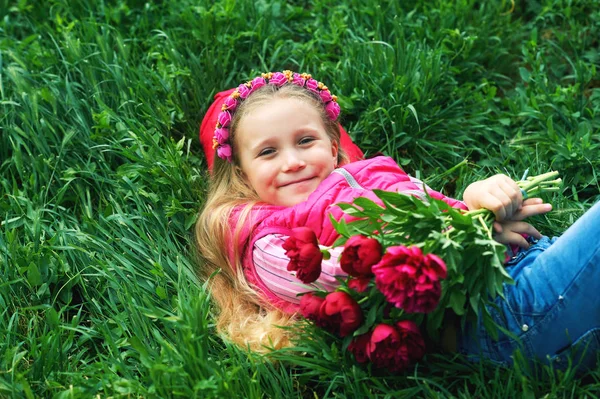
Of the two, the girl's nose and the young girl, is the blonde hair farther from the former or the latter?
the girl's nose

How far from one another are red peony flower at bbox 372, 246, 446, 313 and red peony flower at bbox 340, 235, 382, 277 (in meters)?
0.09

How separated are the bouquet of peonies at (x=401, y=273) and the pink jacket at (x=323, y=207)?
35 cm

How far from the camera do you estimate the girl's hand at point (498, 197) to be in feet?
8.16

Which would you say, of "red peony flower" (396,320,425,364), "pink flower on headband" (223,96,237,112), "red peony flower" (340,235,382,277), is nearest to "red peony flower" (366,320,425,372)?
"red peony flower" (396,320,425,364)

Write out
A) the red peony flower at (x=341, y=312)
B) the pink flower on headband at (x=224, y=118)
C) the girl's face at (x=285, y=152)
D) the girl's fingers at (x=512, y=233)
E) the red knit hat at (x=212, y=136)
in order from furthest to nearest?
the red knit hat at (x=212, y=136)
the pink flower on headband at (x=224, y=118)
the girl's face at (x=285, y=152)
the girl's fingers at (x=512, y=233)
the red peony flower at (x=341, y=312)

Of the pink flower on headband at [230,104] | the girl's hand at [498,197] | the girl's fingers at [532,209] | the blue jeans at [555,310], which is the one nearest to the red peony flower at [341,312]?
the blue jeans at [555,310]

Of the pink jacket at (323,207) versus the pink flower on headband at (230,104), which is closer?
the pink jacket at (323,207)

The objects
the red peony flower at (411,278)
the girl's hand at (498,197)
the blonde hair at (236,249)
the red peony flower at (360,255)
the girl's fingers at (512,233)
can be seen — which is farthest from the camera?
the blonde hair at (236,249)

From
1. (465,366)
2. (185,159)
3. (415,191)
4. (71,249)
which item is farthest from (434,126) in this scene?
(71,249)

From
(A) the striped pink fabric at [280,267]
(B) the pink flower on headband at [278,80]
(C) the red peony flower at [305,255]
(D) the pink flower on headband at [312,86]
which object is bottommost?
(A) the striped pink fabric at [280,267]

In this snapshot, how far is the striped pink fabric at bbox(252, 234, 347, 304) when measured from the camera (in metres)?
2.59

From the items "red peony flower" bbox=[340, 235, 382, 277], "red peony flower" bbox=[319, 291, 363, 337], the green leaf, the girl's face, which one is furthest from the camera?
the girl's face

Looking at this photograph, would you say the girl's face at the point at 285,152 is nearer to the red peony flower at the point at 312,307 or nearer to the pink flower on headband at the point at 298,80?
the pink flower on headband at the point at 298,80

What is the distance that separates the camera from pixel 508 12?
13.7 feet
